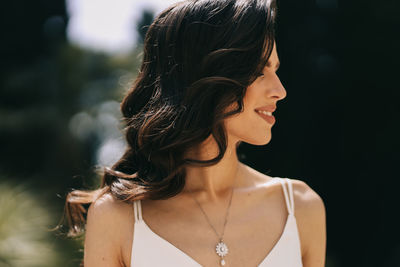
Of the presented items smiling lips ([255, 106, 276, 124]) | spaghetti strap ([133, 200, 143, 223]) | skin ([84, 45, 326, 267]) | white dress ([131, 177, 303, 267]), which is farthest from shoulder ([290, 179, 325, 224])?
spaghetti strap ([133, 200, 143, 223])

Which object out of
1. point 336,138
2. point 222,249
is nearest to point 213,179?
point 222,249

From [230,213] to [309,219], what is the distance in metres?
0.37

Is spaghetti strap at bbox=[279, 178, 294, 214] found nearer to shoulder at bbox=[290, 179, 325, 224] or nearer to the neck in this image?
shoulder at bbox=[290, 179, 325, 224]

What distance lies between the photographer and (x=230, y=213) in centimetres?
216

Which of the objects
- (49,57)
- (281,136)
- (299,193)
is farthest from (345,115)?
(49,57)

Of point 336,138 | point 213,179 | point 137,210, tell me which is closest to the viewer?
point 137,210

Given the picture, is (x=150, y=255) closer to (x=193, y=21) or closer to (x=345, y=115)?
(x=193, y=21)

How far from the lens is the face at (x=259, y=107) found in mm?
1951

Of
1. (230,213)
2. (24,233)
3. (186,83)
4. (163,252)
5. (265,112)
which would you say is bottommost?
(24,233)

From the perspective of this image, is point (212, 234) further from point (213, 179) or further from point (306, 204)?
point (306, 204)

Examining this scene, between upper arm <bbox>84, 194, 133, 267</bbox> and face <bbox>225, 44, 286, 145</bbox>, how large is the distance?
0.60 m

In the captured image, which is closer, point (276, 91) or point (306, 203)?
point (276, 91)

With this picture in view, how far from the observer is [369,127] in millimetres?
3490

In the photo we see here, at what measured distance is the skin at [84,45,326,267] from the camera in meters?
1.99
